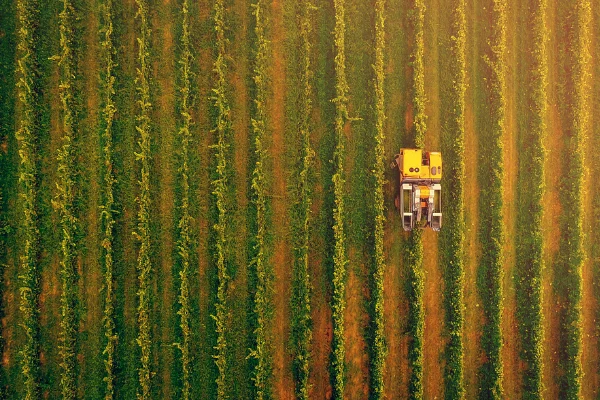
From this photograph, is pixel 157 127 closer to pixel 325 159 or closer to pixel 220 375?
pixel 325 159

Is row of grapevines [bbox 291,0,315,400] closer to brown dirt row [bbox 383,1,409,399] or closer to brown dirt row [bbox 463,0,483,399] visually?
brown dirt row [bbox 383,1,409,399]

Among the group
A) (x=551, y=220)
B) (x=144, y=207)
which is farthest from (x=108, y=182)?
(x=551, y=220)

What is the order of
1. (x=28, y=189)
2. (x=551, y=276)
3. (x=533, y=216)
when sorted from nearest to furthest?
(x=28, y=189) < (x=533, y=216) < (x=551, y=276)

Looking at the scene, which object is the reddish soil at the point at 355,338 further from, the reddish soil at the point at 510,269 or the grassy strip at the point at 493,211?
the reddish soil at the point at 510,269

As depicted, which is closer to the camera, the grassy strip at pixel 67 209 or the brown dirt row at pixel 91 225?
the grassy strip at pixel 67 209

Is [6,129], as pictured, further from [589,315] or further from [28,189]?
[589,315]

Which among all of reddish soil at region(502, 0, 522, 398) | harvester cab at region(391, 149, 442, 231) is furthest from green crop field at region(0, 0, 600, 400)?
harvester cab at region(391, 149, 442, 231)

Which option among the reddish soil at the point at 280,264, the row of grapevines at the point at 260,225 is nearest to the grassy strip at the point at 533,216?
the reddish soil at the point at 280,264
